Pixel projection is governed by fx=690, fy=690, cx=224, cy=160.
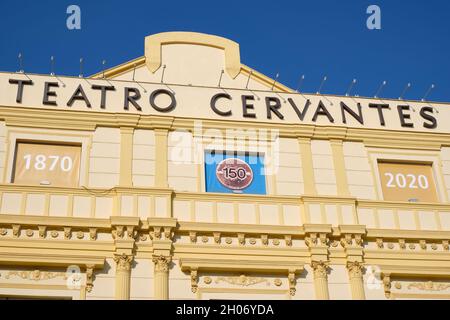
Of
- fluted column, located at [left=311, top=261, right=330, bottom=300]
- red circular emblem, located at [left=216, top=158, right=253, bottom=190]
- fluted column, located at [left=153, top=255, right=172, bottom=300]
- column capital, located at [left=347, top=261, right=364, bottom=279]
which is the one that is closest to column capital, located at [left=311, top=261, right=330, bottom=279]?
fluted column, located at [left=311, top=261, right=330, bottom=300]

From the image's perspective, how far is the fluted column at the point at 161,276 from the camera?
1759cm

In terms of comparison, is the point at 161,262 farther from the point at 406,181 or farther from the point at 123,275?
the point at 406,181

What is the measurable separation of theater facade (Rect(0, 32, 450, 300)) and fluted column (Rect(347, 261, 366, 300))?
1.6 inches

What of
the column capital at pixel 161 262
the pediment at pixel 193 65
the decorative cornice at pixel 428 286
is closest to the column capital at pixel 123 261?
the column capital at pixel 161 262

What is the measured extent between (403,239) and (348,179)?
2.46m

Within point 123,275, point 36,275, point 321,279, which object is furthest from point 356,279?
point 36,275

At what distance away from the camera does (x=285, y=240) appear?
19047 millimetres

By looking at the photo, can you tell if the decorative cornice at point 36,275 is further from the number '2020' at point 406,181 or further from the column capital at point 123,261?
the number '2020' at point 406,181

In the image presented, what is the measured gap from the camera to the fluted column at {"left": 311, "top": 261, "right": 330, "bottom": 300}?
18.4 m

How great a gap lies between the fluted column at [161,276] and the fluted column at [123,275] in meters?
0.69

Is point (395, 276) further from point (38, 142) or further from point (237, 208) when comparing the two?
point (38, 142)

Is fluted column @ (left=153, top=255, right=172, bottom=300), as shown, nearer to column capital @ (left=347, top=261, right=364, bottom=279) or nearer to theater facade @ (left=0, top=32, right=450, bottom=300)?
theater facade @ (left=0, top=32, right=450, bottom=300)

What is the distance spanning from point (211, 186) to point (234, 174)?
2.72ft
